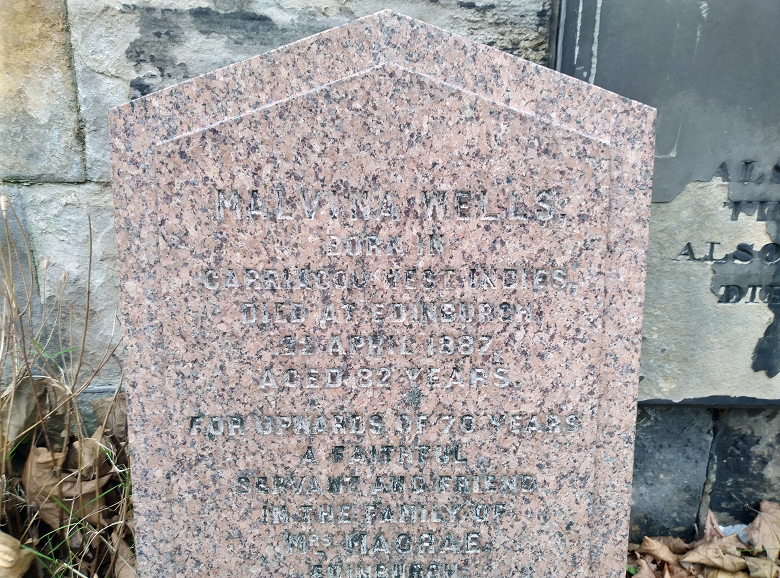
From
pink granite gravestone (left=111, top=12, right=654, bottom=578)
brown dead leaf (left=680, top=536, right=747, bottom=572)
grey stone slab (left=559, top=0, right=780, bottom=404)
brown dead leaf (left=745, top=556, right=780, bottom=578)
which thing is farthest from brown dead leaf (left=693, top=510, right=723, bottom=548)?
pink granite gravestone (left=111, top=12, right=654, bottom=578)

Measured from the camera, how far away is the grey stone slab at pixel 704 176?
1563 mm

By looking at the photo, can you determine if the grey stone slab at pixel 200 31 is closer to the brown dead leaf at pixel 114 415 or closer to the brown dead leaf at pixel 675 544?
the brown dead leaf at pixel 114 415

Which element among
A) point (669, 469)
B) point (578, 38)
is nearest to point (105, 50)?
point (578, 38)

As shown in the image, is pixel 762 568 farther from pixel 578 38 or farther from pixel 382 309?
pixel 578 38

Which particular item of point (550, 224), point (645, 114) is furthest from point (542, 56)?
point (550, 224)

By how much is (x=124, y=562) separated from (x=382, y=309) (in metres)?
1.21

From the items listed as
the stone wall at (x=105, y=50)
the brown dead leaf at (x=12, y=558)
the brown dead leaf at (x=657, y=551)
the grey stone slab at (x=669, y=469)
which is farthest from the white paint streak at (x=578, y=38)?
the brown dead leaf at (x=12, y=558)

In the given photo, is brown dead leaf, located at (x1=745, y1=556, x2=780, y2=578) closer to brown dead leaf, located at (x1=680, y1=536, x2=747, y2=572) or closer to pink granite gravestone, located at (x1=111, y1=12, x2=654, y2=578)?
brown dead leaf, located at (x1=680, y1=536, x2=747, y2=572)

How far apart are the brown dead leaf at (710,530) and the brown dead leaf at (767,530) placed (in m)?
0.11

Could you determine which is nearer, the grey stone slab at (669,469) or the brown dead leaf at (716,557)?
the brown dead leaf at (716,557)

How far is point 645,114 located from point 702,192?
62 cm

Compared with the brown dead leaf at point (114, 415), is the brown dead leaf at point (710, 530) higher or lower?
lower

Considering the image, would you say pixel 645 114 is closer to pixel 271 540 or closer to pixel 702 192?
pixel 702 192

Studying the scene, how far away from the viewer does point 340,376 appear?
1305mm
